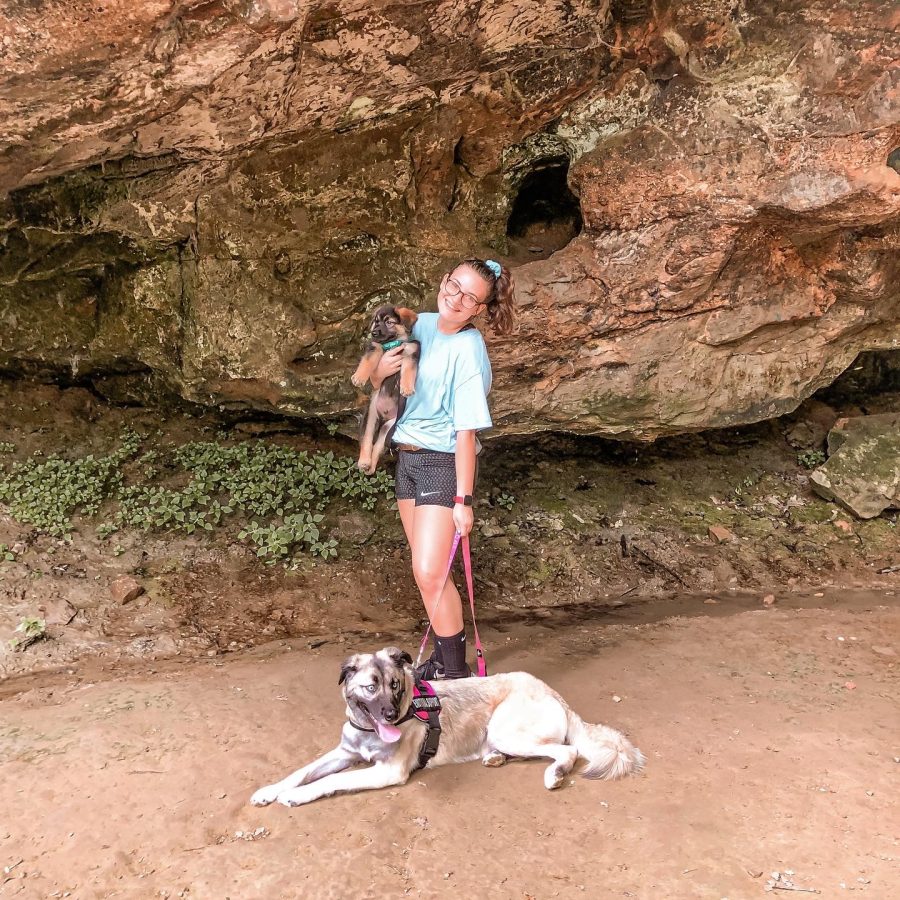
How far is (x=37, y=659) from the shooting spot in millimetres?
4457

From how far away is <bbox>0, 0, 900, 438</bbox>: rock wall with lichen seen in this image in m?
3.66

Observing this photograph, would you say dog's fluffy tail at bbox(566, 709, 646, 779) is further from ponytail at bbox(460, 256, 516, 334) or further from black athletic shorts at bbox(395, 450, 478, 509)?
ponytail at bbox(460, 256, 516, 334)

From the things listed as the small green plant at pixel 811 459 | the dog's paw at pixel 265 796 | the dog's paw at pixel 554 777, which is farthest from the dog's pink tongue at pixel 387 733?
the small green plant at pixel 811 459

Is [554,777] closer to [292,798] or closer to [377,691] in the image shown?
[377,691]

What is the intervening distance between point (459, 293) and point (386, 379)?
2.02ft

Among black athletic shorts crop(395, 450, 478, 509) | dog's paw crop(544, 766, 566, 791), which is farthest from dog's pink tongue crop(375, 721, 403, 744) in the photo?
black athletic shorts crop(395, 450, 478, 509)

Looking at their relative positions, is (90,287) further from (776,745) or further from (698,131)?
(776,745)

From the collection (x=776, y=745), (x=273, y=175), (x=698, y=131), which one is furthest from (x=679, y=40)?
(x=776, y=745)

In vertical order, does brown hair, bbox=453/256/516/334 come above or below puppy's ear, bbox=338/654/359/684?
above

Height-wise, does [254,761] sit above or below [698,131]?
below

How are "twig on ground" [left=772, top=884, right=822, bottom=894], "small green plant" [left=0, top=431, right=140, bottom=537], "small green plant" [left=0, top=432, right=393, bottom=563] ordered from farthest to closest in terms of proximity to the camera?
1. "small green plant" [left=0, top=432, right=393, bottom=563]
2. "small green plant" [left=0, top=431, right=140, bottom=537]
3. "twig on ground" [left=772, top=884, right=822, bottom=894]

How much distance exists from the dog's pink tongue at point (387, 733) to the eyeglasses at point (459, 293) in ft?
6.17

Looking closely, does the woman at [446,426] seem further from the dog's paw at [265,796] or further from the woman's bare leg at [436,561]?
the dog's paw at [265,796]

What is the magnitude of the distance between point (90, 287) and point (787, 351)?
5.42 m
